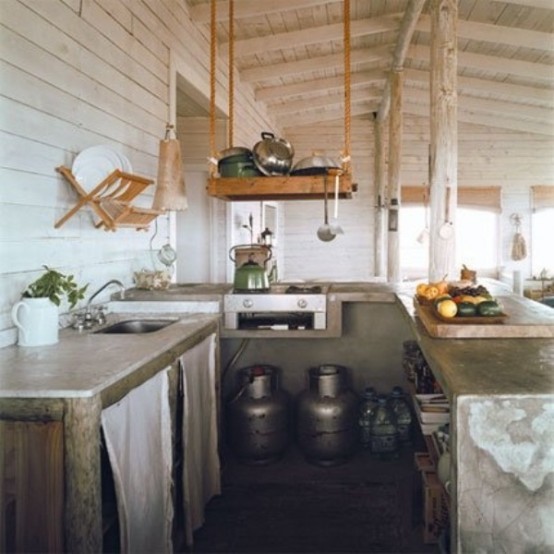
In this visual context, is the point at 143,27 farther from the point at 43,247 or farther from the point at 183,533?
the point at 183,533

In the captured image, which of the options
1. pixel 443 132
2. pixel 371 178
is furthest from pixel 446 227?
pixel 371 178

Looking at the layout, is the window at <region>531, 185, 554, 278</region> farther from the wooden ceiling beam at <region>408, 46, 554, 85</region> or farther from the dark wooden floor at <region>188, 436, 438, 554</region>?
the dark wooden floor at <region>188, 436, 438, 554</region>

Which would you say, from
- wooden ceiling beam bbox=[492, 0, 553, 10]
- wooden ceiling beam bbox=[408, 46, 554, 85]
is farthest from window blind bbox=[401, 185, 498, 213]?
wooden ceiling beam bbox=[492, 0, 553, 10]

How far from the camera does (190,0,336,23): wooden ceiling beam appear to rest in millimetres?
4430

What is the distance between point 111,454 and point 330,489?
5.95 feet

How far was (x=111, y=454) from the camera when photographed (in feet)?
5.39

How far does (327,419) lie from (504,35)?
3.92 m

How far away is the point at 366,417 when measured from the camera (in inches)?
142

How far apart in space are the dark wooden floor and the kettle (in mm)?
1040

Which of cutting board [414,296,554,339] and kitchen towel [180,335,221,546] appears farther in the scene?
kitchen towel [180,335,221,546]

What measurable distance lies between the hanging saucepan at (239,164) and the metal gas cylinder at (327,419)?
50.5 inches

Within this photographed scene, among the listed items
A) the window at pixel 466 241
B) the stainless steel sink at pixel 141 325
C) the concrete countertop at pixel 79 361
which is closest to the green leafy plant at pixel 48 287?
the concrete countertop at pixel 79 361

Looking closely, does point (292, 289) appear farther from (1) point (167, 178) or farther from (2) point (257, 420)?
(1) point (167, 178)

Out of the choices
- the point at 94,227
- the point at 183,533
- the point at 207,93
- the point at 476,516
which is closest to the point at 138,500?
the point at 183,533
